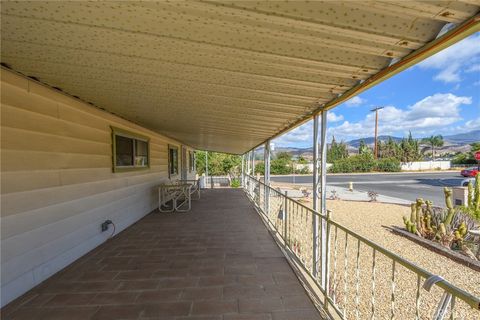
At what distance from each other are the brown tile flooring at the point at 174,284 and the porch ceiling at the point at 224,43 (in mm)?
1902

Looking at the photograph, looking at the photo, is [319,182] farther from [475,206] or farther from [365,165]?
[365,165]

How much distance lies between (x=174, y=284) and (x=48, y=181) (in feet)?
5.60

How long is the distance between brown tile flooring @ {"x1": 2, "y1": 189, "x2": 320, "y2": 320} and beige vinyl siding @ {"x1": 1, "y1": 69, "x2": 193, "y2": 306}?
0.77 feet

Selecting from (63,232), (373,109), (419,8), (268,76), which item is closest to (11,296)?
(63,232)

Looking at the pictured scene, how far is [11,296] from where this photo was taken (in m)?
2.22

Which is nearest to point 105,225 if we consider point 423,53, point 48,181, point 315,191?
point 48,181

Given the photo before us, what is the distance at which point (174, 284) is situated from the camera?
2564 millimetres

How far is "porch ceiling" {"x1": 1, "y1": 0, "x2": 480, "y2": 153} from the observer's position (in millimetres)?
1145

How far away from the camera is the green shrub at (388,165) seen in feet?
97.3

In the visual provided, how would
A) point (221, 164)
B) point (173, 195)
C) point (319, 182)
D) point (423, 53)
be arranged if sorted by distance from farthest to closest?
1. point (221, 164)
2. point (173, 195)
3. point (319, 182)
4. point (423, 53)

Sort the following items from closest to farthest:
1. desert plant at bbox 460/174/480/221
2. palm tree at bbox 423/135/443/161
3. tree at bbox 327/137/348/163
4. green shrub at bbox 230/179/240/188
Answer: desert plant at bbox 460/174/480/221 < green shrub at bbox 230/179/240/188 < tree at bbox 327/137/348/163 < palm tree at bbox 423/135/443/161

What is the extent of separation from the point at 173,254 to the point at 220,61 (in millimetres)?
2652

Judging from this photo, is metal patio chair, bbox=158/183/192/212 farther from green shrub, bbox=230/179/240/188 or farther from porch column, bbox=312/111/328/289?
green shrub, bbox=230/179/240/188

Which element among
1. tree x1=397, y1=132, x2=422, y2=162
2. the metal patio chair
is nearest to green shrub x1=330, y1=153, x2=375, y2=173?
tree x1=397, y1=132, x2=422, y2=162
